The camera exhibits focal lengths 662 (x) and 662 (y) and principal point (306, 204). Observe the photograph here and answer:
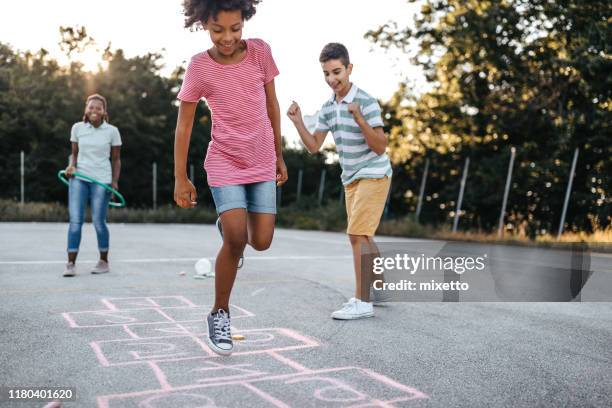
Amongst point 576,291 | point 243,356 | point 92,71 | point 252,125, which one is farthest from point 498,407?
point 92,71

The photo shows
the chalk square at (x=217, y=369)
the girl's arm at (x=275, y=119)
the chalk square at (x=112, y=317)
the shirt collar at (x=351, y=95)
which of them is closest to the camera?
the chalk square at (x=217, y=369)

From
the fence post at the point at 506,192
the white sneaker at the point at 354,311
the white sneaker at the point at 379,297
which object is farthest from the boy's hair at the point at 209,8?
the fence post at the point at 506,192

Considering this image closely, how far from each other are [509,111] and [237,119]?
51.0ft

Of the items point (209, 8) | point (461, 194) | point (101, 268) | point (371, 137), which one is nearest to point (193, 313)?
point (371, 137)

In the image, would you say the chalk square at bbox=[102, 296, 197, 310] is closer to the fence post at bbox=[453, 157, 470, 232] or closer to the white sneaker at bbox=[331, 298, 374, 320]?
the white sneaker at bbox=[331, 298, 374, 320]

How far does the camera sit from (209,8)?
137 inches

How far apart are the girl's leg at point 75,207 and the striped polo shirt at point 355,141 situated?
3.06 metres

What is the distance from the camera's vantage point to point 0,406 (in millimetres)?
2650

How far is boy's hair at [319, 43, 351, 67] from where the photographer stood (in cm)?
466

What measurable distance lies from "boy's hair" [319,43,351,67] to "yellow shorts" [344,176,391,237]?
0.90 m

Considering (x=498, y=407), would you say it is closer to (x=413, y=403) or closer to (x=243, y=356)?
(x=413, y=403)

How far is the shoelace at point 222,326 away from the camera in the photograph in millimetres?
3625

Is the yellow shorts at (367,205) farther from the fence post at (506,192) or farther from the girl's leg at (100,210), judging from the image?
the fence post at (506,192)

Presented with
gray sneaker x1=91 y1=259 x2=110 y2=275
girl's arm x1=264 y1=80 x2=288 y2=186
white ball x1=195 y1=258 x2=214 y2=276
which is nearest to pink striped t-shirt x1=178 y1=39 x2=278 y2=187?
girl's arm x1=264 y1=80 x2=288 y2=186
